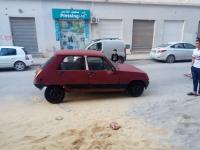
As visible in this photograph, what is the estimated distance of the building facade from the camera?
16.8m

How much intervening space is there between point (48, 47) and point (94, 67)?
38.0ft

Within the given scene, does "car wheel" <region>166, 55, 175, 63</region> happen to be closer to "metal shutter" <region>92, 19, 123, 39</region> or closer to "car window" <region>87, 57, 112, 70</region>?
"metal shutter" <region>92, 19, 123, 39</region>

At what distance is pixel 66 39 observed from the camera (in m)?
18.2

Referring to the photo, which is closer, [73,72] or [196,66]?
[73,72]

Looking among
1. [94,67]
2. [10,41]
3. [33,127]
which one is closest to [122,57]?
[94,67]

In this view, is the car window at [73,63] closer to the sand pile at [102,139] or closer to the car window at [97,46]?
the sand pile at [102,139]

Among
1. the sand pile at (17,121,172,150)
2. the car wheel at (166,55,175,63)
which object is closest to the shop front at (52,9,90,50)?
the car wheel at (166,55,175,63)

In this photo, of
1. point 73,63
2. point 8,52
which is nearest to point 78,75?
point 73,63

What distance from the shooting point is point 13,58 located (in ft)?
40.9

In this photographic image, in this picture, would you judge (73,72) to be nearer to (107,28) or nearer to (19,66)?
(19,66)

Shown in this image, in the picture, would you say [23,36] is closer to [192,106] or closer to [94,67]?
[94,67]

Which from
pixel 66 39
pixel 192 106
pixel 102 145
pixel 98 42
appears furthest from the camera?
pixel 66 39

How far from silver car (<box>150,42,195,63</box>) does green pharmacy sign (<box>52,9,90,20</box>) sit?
6437 millimetres

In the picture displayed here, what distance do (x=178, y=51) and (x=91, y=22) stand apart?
7334mm
